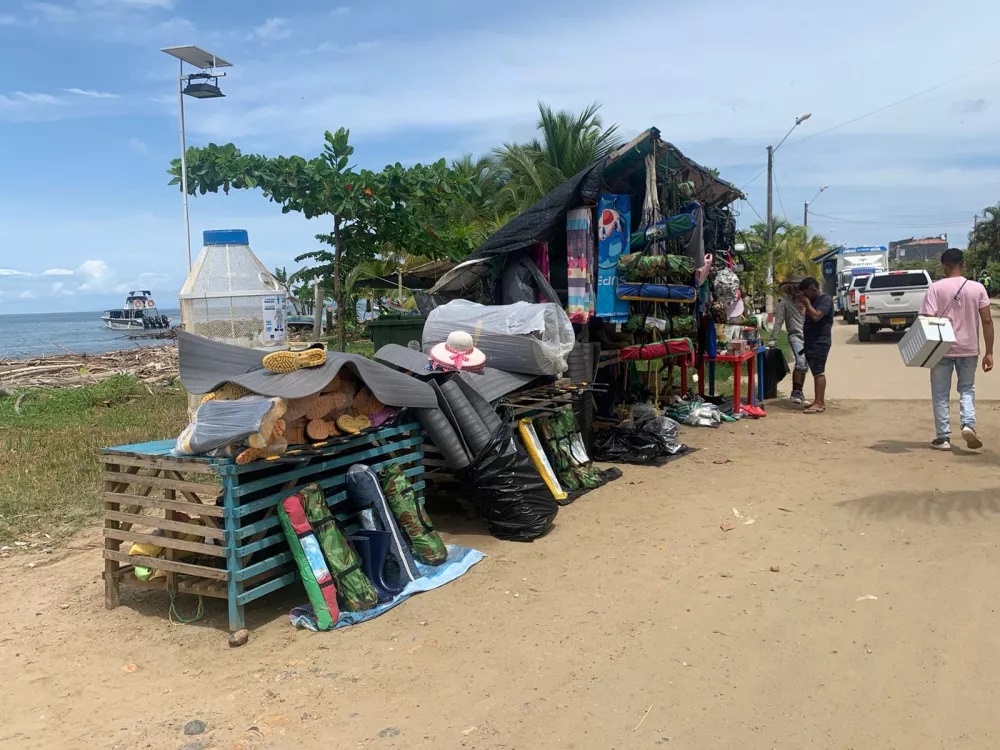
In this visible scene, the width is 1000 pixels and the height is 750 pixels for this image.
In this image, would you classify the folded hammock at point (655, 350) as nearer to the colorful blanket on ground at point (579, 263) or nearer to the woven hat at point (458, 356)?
the colorful blanket on ground at point (579, 263)

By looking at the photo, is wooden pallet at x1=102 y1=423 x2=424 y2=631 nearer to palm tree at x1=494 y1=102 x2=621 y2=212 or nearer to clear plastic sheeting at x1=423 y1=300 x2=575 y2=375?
clear plastic sheeting at x1=423 y1=300 x2=575 y2=375

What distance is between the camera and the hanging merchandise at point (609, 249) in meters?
8.19

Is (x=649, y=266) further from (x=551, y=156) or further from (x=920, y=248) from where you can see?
(x=920, y=248)

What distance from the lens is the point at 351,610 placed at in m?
4.14

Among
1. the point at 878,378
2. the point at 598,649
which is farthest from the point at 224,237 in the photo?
the point at 878,378

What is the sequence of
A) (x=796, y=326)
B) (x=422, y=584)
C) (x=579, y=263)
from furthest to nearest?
(x=796, y=326) < (x=579, y=263) < (x=422, y=584)

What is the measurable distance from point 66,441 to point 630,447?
250 inches

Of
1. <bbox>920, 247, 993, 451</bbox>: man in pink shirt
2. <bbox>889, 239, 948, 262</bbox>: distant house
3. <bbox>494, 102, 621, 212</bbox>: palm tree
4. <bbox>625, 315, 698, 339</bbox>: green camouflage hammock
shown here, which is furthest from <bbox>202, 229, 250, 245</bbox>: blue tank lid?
<bbox>889, 239, 948, 262</bbox>: distant house

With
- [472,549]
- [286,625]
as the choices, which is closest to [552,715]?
[286,625]

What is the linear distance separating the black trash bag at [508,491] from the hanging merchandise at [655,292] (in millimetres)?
3454

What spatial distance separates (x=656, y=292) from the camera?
8.51 metres

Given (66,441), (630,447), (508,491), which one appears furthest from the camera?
(66,441)

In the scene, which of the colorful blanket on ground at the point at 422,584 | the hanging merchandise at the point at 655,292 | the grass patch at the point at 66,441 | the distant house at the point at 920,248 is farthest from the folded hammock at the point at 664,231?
the distant house at the point at 920,248

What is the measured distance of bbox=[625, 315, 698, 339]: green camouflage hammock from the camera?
341 inches
